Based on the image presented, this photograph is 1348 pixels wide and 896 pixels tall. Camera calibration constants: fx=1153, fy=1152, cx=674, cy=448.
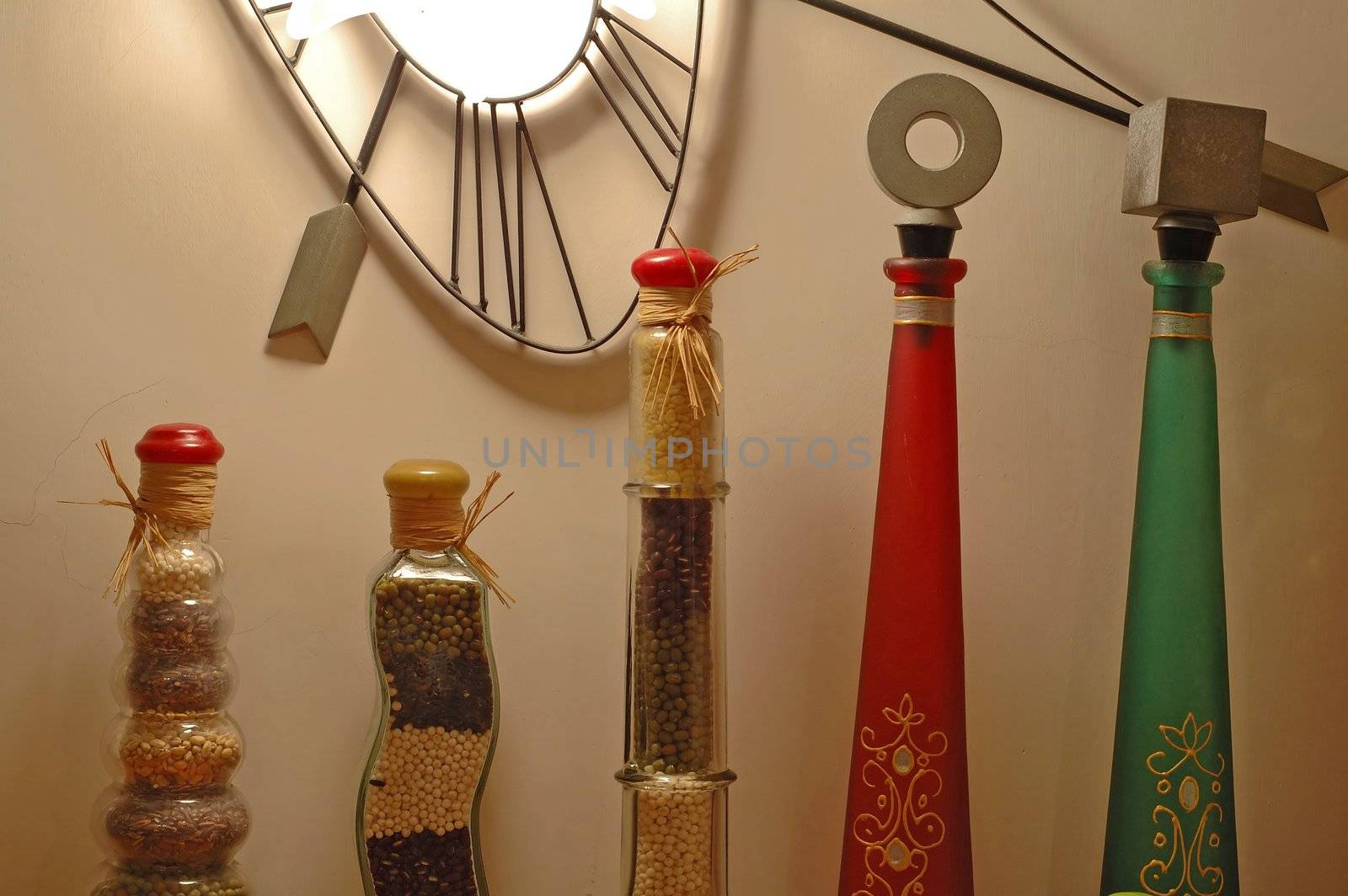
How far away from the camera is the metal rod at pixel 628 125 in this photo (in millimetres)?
1000

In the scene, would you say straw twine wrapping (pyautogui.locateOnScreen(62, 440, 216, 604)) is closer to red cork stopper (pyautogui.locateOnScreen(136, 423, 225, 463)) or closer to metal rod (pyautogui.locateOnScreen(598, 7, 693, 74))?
red cork stopper (pyautogui.locateOnScreen(136, 423, 225, 463))

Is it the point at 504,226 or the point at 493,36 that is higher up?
the point at 493,36

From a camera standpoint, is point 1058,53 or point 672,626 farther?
point 1058,53

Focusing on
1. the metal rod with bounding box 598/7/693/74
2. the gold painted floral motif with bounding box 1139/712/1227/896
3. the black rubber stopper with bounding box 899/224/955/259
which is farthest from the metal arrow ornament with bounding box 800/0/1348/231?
the gold painted floral motif with bounding box 1139/712/1227/896

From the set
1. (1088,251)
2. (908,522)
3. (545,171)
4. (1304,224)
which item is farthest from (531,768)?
(1304,224)

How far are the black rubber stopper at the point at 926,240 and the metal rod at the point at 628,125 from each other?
23cm

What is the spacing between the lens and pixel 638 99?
1003mm

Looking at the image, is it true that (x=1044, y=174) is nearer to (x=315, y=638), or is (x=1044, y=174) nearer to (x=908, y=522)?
(x=908, y=522)

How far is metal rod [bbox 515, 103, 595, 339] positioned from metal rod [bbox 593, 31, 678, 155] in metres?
0.09

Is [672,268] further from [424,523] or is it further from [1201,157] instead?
[1201,157]

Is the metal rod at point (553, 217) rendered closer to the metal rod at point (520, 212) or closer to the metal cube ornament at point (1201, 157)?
the metal rod at point (520, 212)

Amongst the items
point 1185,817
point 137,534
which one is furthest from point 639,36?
point 1185,817

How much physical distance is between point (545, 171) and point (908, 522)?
1.46 ft

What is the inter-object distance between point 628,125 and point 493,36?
0.14m
